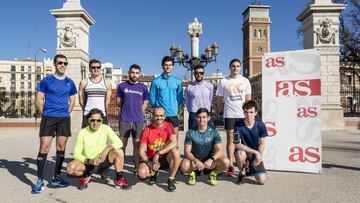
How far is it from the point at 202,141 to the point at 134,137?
1336mm

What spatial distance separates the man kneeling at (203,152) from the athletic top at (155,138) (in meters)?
0.33

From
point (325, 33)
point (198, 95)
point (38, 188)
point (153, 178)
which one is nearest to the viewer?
point (38, 188)

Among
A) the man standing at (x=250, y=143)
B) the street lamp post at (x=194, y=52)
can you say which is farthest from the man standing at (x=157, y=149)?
the street lamp post at (x=194, y=52)

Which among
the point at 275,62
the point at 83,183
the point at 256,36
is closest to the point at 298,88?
the point at 275,62

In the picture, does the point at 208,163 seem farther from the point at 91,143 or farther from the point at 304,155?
the point at 304,155

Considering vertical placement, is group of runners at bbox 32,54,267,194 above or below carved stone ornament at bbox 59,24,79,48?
below

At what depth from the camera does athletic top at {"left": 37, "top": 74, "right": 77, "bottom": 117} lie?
502cm

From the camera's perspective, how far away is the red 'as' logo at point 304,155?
583cm

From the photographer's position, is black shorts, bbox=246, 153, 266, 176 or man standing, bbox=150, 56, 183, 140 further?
man standing, bbox=150, 56, 183, 140

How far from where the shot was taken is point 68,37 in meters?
15.6

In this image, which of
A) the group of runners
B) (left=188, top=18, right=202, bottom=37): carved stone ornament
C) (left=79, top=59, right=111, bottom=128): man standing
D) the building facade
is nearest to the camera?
the group of runners

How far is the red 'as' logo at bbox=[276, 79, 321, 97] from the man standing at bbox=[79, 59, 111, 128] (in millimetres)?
3187

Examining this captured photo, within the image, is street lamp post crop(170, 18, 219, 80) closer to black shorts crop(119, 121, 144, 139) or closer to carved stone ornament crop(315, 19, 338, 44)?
carved stone ornament crop(315, 19, 338, 44)

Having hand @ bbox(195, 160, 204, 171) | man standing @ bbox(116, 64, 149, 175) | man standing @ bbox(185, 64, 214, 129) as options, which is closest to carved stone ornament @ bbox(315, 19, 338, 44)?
man standing @ bbox(185, 64, 214, 129)
